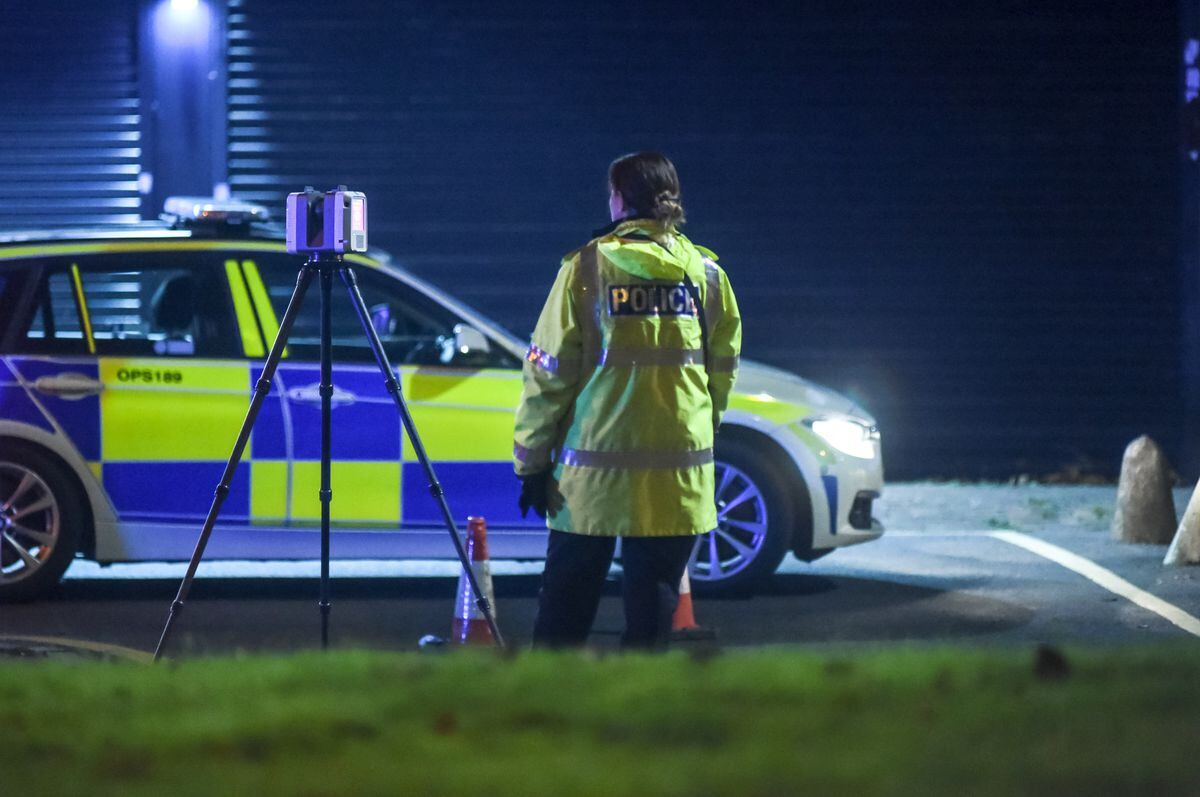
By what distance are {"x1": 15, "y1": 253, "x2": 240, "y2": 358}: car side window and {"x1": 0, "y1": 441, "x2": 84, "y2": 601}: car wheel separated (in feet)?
1.63

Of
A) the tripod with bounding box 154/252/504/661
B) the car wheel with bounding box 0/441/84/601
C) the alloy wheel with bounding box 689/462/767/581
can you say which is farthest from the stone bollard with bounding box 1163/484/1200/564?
the car wheel with bounding box 0/441/84/601

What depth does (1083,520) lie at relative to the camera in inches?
442

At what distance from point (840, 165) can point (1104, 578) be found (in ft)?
16.5

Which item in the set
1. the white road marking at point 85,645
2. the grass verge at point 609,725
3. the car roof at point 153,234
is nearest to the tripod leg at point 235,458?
the white road marking at point 85,645

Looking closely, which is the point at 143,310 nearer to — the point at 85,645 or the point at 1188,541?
the point at 85,645

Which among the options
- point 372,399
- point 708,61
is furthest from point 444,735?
point 708,61

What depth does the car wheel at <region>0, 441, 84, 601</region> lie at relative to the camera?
8.09 m

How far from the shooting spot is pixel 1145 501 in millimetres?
10094

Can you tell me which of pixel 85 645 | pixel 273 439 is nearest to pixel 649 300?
pixel 85 645

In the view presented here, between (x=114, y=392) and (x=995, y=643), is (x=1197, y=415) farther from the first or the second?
(x=114, y=392)

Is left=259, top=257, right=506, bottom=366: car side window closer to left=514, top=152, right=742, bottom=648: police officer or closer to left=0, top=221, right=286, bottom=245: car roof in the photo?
left=0, top=221, right=286, bottom=245: car roof

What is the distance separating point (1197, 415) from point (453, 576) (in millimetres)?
6247

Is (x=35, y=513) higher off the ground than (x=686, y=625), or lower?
higher

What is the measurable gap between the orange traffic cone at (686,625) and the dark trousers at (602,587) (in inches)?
86.5
